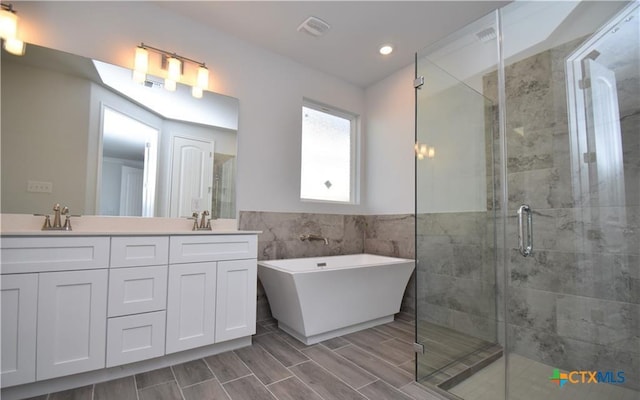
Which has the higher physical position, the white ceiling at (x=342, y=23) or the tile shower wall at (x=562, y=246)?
the white ceiling at (x=342, y=23)

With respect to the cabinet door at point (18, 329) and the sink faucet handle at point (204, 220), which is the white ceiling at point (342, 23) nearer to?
the sink faucet handle at point (204, 220)

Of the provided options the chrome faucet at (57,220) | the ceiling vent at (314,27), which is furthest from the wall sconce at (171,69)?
the chrome faucet at (57,220)

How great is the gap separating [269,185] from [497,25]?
91.3 inches

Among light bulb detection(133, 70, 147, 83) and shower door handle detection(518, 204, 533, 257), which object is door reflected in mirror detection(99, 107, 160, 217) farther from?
shower door handle detection(518, 204, 533, 257)

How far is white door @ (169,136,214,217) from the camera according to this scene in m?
2.46

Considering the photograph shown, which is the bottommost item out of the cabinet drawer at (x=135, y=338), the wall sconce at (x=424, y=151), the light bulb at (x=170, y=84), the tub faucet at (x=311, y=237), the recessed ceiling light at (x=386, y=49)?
the cabinet drawer at (x=135, y=338)

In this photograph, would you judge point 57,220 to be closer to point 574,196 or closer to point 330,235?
point 330,235

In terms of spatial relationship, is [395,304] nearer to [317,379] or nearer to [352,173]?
[317,379]

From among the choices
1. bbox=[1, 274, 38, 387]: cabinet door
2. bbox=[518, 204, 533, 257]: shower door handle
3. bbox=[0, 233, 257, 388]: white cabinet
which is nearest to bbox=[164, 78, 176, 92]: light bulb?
bbox=[0, 233, 257, 388]: white cabinet

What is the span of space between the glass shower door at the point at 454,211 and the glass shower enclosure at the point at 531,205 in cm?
1

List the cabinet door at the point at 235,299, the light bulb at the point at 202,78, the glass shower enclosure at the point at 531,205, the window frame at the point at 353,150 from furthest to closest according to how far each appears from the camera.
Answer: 1. the window frame at the point at 353,150
2. the light bulb at the point at 202,78
3. the cabinet door at the point at 235,299
4. the glass shower enclosure at the point at 531,205

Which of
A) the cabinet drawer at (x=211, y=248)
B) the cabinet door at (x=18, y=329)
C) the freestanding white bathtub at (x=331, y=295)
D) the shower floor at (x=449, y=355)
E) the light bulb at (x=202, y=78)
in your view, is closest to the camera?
the cabinet door at (x=18, y=329)

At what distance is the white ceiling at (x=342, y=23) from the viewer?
244cm

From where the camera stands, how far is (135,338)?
1.81 m
